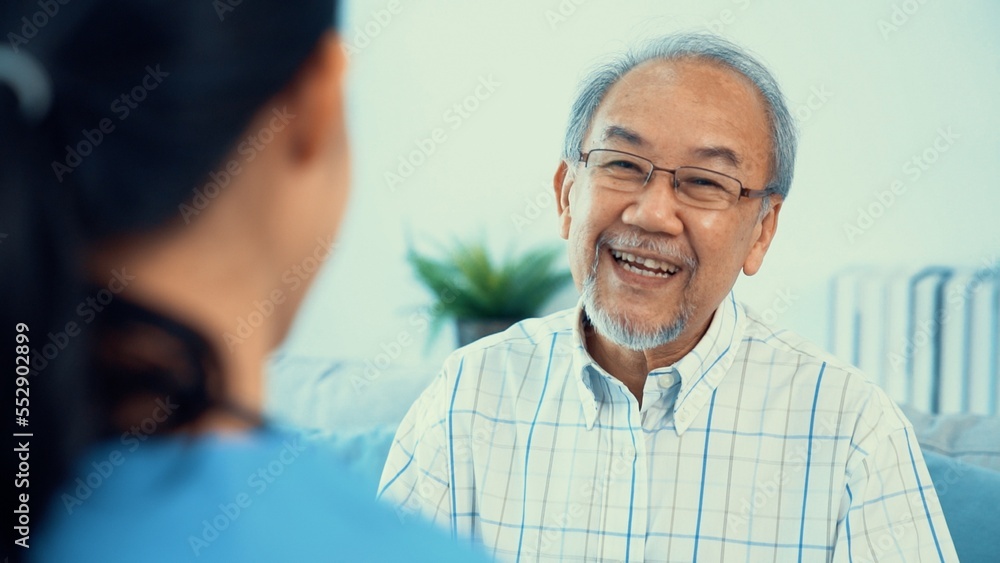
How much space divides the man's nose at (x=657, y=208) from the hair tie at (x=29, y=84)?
1.01m

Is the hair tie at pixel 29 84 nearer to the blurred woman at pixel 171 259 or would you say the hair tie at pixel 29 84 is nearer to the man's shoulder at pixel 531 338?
the blurred woman at pixel 171 259

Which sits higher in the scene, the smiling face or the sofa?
the smiling face

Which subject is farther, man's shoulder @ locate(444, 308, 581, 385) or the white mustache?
man's shoulder @ locate(444, 308, 581, 385)

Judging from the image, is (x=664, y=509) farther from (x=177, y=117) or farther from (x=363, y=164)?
(x=363, y=164)

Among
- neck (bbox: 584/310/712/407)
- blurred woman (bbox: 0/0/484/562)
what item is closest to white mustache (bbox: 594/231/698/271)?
neck (bbox: 584/310/712/407)

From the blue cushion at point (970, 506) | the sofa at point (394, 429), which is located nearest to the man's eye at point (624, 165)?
the sofa at point (394, 429)

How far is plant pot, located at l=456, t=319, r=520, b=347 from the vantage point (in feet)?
8.49

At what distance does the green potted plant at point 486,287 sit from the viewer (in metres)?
2.61

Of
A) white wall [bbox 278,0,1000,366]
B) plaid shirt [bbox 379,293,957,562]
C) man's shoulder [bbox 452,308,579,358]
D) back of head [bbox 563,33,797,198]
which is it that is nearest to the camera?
plaid shirt [bbox 379,293,957,562]

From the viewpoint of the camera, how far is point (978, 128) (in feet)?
8.96

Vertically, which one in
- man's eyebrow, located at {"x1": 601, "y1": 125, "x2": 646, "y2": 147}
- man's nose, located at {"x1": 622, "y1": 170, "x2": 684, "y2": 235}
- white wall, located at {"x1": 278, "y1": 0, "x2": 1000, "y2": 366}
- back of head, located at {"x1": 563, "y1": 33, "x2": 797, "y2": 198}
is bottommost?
man's nose, located at {"x1": 622, "y1": 170, "x2": 684, "y2": 235}

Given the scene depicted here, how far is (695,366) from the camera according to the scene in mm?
1331

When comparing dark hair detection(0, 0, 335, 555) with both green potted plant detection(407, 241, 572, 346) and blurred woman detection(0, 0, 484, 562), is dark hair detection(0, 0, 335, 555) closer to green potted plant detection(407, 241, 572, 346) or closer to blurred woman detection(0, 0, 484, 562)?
blurred woman detection(0, 0, 484, 562)

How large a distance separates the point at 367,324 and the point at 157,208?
9.10 feet
